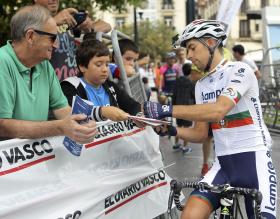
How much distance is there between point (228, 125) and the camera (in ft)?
12.3

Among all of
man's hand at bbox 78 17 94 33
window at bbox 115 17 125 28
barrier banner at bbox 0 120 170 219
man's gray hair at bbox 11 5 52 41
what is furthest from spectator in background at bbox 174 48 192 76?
window at bbox 115 17 125 28

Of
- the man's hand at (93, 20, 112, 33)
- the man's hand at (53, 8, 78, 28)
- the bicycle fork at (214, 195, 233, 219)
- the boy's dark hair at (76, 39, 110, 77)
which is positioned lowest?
the bicycle fork at (214, 195, 233, 219)

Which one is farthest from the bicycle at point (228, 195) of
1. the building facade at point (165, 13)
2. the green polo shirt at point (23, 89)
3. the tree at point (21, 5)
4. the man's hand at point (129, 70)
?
the building facade at point (165, 13)

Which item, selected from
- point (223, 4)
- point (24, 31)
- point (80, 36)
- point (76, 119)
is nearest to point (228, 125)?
point (76, 119)

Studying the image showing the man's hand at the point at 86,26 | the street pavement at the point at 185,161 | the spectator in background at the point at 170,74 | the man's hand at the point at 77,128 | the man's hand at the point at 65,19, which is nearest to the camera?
the man's hand at the point at 77,128

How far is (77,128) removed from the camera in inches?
120

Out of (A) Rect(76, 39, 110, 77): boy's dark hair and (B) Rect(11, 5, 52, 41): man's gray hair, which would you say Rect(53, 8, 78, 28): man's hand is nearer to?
(A) Rect(76, 39, 110, 77): boy's dark hair

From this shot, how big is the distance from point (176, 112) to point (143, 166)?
3.06 ft

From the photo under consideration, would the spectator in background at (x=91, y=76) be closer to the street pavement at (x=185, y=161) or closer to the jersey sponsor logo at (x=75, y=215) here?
the jersey sponsor logo at (x=75, y=215)

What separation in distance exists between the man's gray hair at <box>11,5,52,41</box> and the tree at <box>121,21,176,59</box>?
79.0 m

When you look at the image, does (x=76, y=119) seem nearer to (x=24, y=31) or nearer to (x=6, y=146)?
(x=6, y=146)

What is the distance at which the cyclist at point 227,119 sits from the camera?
11.6 ft

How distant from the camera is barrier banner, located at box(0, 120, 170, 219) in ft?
10.0

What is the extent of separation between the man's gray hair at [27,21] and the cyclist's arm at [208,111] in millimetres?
921
